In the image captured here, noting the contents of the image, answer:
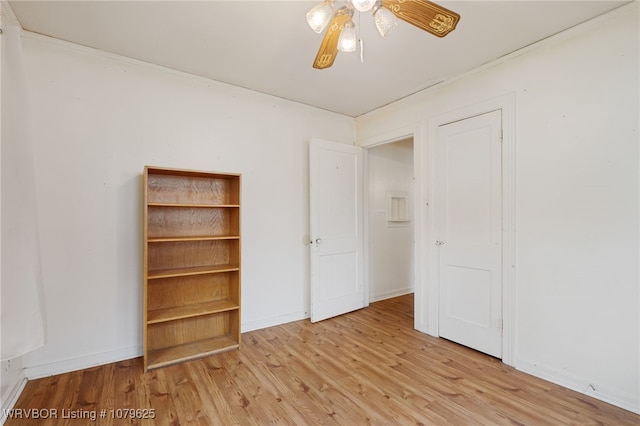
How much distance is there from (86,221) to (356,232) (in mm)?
2722

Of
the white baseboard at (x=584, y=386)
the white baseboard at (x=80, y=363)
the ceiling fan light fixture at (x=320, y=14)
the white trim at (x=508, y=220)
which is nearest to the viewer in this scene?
the ceiling fan light fixture at (x=320, y=14)

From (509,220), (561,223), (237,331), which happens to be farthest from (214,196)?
(561,223)

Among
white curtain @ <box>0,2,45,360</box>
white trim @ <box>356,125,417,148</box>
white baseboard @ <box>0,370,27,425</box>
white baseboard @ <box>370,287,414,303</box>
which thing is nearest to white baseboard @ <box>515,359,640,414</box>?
white baseboard @ <box>370,287,414,303</box>

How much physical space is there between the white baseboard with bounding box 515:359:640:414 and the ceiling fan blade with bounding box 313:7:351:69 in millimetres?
2696

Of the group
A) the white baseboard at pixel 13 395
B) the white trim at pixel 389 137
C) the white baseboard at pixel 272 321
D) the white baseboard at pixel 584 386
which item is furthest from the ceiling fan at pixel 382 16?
the white baseboard at pixel 13 395

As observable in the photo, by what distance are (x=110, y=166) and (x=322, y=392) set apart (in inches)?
96.0

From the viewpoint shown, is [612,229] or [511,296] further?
[511,296]

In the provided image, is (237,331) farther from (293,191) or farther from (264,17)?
(264,17)

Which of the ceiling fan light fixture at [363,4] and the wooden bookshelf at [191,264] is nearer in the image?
the ceiling fan light fixture at [363,4]

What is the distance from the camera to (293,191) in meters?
3.42

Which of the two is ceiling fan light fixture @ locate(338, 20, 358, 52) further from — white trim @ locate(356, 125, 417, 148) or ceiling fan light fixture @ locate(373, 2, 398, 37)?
white trim @ locate(356, 125, 417, 148)

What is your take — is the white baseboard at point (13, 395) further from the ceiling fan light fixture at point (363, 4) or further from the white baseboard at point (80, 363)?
the ceiling fan light fixture at point (363, 4)

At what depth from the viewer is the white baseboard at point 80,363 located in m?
2.15

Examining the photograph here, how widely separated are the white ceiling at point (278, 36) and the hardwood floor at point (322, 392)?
2559mm
